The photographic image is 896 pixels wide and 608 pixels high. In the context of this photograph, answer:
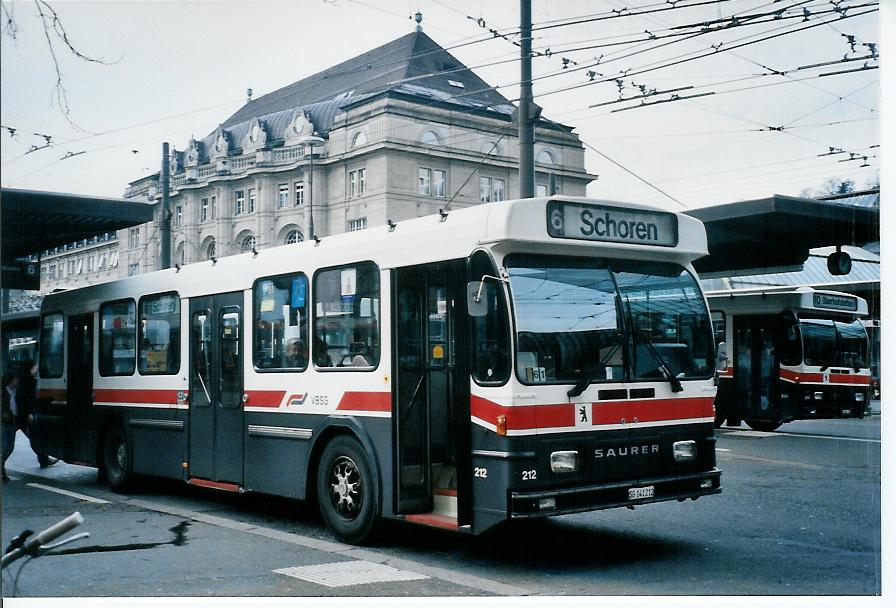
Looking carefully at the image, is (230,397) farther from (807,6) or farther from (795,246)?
(795,246)

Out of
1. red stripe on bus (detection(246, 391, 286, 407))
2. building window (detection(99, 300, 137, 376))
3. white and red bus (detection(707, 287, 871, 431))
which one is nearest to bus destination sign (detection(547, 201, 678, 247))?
red stripe on bus (detection(246, 391, 286, 407))

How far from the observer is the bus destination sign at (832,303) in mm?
20562

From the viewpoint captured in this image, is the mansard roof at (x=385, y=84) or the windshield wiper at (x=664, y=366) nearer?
the windshield wiper at (x=664, y=366)

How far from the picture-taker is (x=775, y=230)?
629 inches

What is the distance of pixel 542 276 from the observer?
25.4 feet

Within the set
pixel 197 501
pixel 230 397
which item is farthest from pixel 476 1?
pixel 197 501

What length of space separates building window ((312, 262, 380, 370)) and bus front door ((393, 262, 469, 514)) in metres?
0.29

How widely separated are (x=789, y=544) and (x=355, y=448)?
3.76 metres

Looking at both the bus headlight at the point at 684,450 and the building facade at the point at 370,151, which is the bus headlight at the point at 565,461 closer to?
the bus headlight at the point at 684,450

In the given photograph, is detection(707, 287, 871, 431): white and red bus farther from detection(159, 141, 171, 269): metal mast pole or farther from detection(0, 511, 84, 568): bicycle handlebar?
detection(0, 511, 84, 568): bicycle handlebar

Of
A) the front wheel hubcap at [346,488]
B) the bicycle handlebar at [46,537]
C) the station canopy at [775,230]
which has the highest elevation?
the station canopy at [775,230]

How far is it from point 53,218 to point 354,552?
25.4 feet

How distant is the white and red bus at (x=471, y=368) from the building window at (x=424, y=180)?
3.12 metres

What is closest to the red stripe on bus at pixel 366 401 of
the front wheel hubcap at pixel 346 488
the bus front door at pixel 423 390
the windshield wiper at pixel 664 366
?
the bus front door at pixel 423 390
